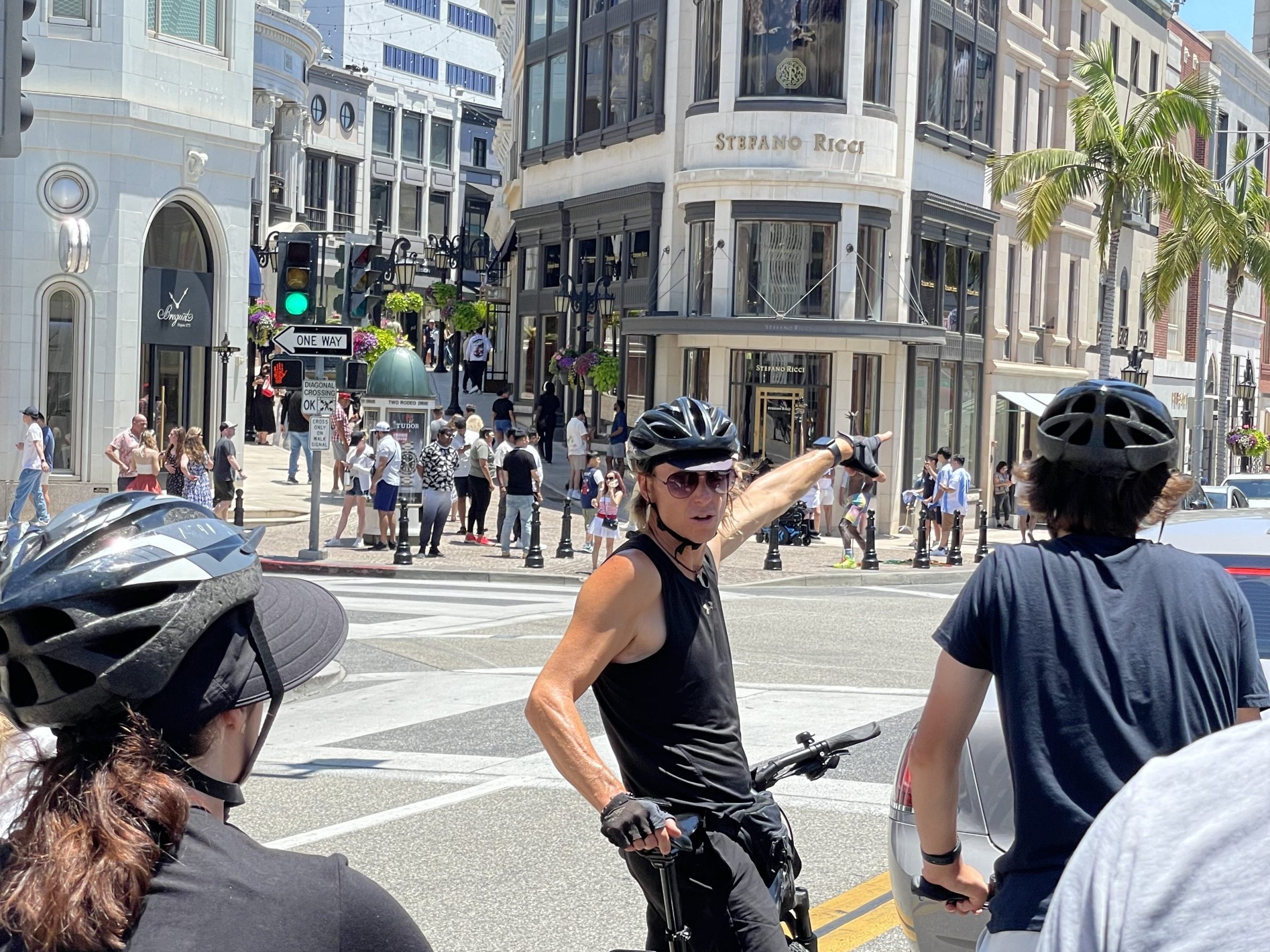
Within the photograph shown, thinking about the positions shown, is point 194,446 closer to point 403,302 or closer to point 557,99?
point 557,99

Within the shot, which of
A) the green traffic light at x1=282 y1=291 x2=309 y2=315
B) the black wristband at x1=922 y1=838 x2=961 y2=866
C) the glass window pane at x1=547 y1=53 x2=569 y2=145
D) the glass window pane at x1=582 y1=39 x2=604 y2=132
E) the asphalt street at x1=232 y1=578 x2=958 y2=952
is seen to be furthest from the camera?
the glass window pane at x1=547 y1=53 x2=569 y2=145

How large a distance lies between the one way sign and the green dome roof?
502cm

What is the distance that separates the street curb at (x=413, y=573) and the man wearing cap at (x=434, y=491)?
1549 mm

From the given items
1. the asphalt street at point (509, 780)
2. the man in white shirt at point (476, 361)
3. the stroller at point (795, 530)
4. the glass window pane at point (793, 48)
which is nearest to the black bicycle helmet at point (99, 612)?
the asphalt street at point (509, 780)

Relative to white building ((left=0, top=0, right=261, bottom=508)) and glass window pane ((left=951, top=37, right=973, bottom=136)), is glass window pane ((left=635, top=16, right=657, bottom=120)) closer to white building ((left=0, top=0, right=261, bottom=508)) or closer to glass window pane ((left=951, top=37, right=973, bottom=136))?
glass window pane ((left=951, top=37, right=973, bottom=136))

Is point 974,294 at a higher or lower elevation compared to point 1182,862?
higher

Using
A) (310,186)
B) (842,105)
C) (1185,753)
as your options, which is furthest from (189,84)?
(310,186)

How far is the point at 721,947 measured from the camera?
3584 millimetres

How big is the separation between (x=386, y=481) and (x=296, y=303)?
4.18 metres

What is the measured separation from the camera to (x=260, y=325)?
150ft

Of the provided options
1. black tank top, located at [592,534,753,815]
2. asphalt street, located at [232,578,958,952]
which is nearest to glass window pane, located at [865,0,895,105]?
asphalt street, located at [232,578,958,952]

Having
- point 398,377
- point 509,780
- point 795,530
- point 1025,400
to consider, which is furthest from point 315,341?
point 1025,400

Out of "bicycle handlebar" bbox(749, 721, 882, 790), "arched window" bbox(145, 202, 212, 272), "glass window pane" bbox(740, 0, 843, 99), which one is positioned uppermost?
"glass window pane" bbox(740, 0, 843, 99)

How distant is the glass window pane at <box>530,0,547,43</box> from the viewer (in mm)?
40344
